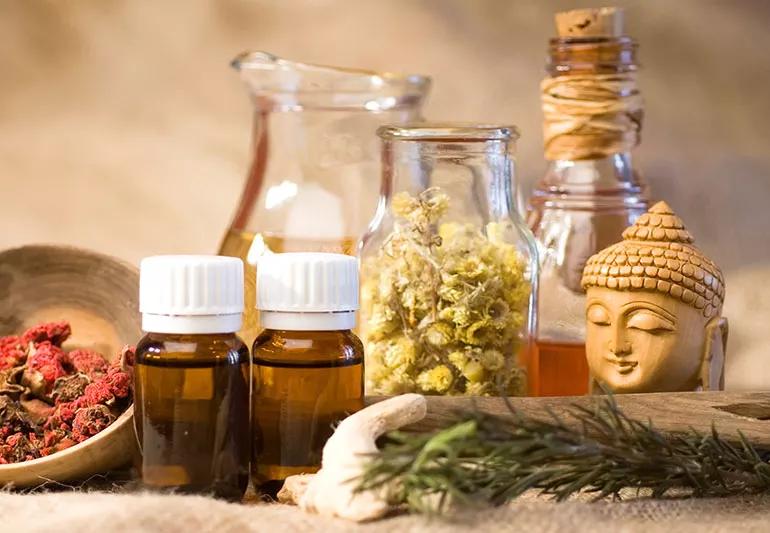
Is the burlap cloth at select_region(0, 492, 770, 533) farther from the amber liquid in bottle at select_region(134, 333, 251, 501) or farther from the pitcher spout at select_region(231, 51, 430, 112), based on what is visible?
the pitcher spout at select_region(231, 51, 430, 112)

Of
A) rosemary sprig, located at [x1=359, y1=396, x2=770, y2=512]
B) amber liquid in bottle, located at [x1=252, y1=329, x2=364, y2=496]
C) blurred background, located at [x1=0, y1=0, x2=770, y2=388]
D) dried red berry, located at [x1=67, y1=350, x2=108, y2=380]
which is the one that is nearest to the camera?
rosemary sprig, located at [x1=359, y1=396, x2=770, y2=512]

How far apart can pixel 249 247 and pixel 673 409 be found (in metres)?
0.38

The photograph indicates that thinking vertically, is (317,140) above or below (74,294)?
above

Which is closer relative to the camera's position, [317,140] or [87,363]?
[87,363]

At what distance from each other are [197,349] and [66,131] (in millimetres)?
612

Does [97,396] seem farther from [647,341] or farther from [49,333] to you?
[647,341]

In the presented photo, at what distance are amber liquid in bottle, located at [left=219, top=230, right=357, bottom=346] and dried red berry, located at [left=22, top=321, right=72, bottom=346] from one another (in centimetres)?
14

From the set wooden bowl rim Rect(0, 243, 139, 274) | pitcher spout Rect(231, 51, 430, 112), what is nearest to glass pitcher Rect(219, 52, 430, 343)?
pitcher spout Rect(231, 51, 430, 112)

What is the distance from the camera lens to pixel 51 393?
75 centimetres

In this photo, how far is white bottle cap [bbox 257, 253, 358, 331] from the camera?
0.66 m

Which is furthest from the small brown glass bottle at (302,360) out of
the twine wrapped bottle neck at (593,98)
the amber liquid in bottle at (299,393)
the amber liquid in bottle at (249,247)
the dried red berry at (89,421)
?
the twine wrapped bottle neck at (593,98)

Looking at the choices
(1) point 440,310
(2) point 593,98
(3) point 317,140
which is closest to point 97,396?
(1) point 440,310

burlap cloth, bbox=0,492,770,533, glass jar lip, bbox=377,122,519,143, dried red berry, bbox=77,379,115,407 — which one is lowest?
burlap cloth, bbox=0,492,770,533

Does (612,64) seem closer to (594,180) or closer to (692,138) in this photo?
(594,180)
